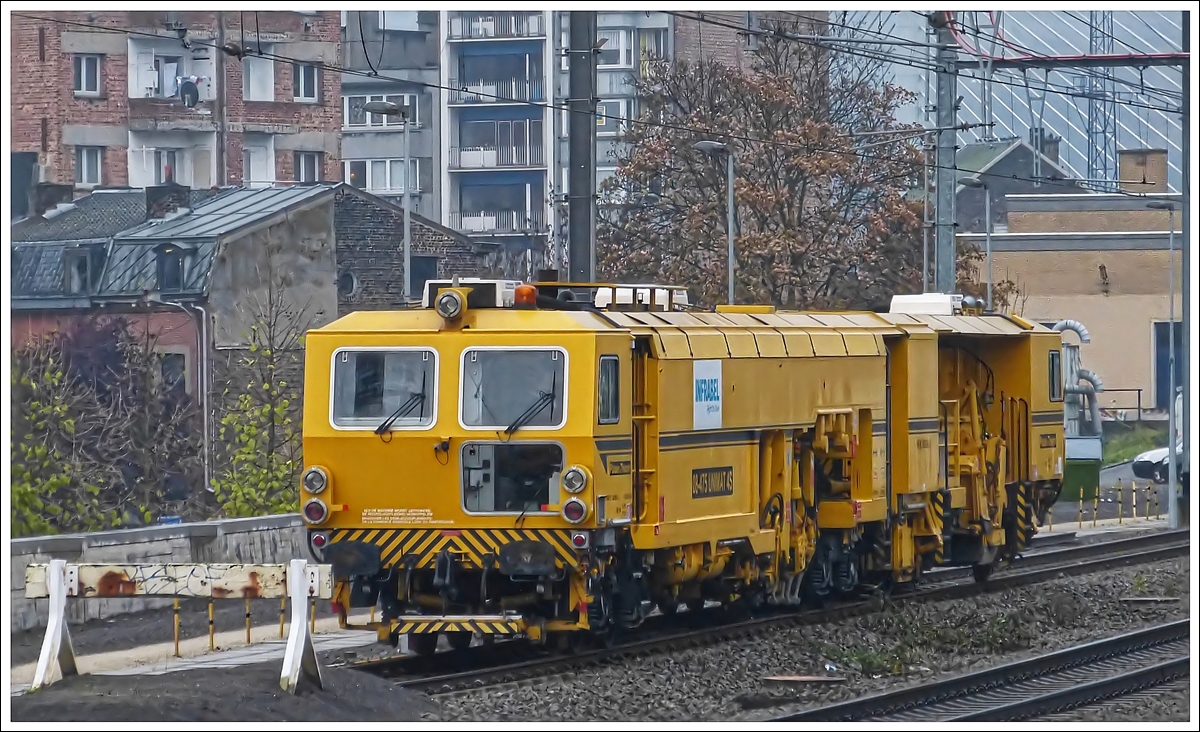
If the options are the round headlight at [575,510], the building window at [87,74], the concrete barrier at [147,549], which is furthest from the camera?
the building window at [87,74]

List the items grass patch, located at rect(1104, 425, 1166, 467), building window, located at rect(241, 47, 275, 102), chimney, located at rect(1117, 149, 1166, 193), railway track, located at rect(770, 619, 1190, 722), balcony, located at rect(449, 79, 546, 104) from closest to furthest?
railway track, located at rect(770, 619, 1190, 722) < grass patch, located at rect(1104, 425, 1166, 467) < building window, located at rect(241, 47, 275, 102) < chimney, located at rect(1117, 149, 1166, 193) < balcony, located at rect(449, 79, 546, 104)

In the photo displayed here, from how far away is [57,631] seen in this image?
12.8 metres

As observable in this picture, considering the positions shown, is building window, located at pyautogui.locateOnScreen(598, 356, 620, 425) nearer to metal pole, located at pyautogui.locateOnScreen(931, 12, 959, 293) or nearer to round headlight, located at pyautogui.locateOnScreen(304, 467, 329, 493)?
round headlight, located at pyautogui.locateOnScreen(304, 467, 329, 493)

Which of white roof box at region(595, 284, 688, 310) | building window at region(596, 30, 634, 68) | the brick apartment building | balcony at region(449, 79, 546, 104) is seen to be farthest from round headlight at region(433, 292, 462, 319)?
building window at region(596, 30, 634, 68)

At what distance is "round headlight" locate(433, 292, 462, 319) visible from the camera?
1493 cm

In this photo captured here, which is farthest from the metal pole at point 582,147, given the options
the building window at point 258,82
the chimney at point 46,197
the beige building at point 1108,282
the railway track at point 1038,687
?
the beige building at point 1108,282

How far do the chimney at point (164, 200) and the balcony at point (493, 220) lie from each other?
32.0 metres

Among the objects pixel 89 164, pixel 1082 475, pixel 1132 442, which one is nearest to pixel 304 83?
pixel 89 164

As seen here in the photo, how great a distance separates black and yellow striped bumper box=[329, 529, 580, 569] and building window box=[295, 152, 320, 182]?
45061mm

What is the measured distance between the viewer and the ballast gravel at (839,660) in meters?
13.1

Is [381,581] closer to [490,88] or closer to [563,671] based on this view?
[563,671]

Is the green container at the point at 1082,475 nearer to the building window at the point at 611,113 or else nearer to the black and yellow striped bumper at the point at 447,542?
the black and yellow striped bumper at the point at 447,542

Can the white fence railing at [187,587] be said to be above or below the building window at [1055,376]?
below

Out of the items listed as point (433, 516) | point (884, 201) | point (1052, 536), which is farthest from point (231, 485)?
point (884, 201)
